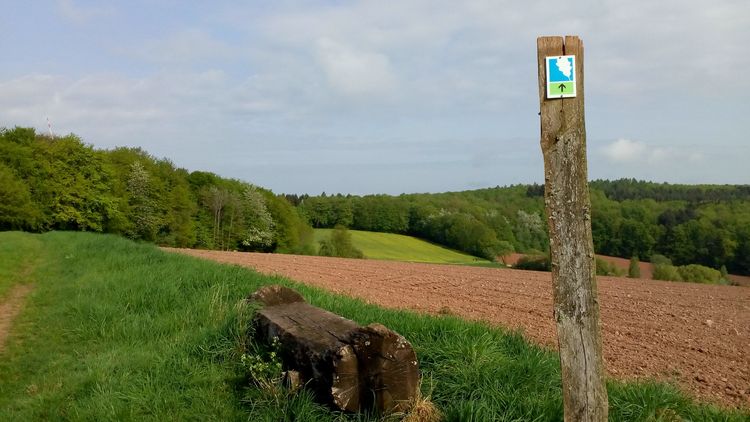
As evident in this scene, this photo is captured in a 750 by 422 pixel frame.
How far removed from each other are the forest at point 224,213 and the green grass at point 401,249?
9.13ft

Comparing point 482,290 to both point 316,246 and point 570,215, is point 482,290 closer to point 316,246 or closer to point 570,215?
point 570,215

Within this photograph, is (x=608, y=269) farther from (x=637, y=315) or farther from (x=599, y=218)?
(x=637, y=315)

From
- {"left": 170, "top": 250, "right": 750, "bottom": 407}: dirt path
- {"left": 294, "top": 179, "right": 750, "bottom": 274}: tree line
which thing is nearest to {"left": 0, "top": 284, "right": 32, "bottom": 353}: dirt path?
{"left": 170, "top": 250, "right": 750, "bottom": 407}: dirt path

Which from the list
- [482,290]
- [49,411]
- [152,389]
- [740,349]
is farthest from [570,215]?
[482,290]

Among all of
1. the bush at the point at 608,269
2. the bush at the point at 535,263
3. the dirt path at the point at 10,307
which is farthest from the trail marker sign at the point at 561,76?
the bush at the point at 608,269

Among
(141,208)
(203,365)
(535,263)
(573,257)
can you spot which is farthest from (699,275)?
(141,208)

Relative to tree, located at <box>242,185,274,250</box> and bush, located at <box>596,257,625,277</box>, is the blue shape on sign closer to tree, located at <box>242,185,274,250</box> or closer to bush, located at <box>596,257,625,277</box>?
bush, located at <box>596,257,625,277</box>

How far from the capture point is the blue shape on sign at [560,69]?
11.2ft

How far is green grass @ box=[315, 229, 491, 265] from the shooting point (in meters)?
58.9

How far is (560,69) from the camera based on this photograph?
11.2 ft

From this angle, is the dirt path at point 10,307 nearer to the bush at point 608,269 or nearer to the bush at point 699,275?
the bush at point 699,275

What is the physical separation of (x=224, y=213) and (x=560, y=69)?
2108 inches

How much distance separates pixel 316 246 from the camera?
188 feet

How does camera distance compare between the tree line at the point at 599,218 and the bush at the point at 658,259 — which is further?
the tree line at the point at 599,218
